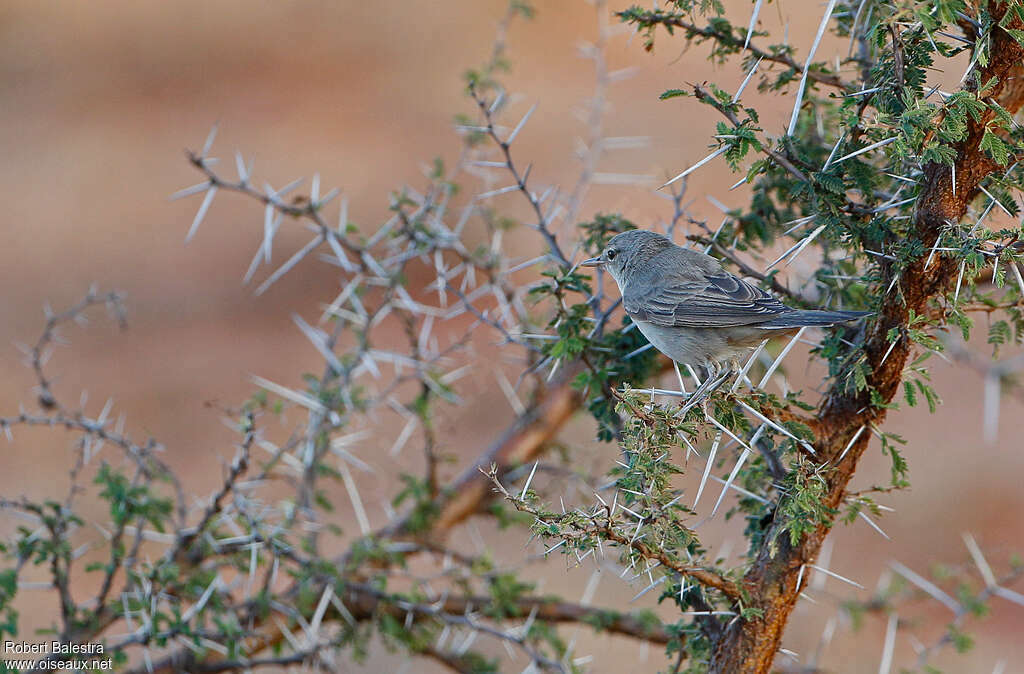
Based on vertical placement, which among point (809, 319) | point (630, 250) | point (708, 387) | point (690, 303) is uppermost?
point (630, 250)

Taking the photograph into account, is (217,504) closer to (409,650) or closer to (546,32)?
(409,650)

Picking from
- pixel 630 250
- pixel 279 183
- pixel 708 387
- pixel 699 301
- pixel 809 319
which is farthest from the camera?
pixel 279 183

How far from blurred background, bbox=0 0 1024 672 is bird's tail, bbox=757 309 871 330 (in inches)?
199

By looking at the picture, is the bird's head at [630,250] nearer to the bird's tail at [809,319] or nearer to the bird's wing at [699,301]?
the bird's wing at [699,301]

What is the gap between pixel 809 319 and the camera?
290 centimetres

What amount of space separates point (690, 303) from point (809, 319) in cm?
75

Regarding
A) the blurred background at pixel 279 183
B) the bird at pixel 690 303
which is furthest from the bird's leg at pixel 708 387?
the blurred background at pixel 279 183

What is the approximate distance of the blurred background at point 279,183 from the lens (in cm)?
880

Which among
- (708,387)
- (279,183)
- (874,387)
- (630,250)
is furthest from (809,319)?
(279,183)

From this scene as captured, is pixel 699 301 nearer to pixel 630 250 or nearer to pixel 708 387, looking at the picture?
pixel 630 250

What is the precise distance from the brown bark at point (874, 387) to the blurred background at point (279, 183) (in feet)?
16.4

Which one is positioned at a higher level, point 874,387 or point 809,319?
point 809,319

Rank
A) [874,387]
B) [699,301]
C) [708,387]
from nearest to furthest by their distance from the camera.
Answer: [874,387]
[708,387]
[699,301]

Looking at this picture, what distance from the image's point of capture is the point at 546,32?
15.5m
